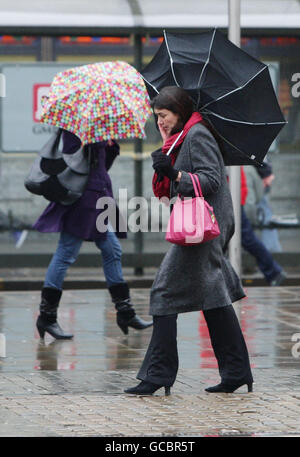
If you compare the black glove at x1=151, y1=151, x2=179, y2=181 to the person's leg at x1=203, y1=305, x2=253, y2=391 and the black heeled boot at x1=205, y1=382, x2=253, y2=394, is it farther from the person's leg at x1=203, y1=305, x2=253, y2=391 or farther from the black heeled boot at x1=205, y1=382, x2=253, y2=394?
the black heeled boot at x1=205, y1=382, x2=253, y2=394

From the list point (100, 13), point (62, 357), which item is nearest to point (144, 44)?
point (100, 13)

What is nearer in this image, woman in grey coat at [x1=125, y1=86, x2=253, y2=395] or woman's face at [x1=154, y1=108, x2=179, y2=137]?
woman in grey coat at [x1=125, y1=86, x2=253, y2=395]

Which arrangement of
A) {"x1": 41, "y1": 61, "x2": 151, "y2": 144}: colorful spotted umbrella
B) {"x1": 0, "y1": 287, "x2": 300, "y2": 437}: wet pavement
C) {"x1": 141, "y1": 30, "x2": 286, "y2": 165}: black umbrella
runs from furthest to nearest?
{"x1": 41, "y1": 61, "x2": 151, "y2": 144}: colorful spotted umbrella < {"x1": 141, "y1": 30, "x2": 286, "y2": 165}: black umbrella < {"x1": 0, "y1": 287, "x2": 300, "y2": 437}: wet pavement

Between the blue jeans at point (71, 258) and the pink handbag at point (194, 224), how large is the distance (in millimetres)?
2666

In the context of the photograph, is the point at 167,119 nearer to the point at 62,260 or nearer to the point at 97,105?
the point at 97,105

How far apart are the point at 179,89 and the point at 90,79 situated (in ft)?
7.68

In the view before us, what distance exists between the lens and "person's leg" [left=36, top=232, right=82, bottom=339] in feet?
30.0

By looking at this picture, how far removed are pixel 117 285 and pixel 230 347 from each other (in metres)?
2.61

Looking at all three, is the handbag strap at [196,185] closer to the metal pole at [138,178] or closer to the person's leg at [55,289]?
the person's leg at [55,289]

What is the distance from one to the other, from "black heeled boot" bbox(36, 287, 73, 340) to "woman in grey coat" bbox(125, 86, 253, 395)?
7.50 feet

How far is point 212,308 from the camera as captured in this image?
6820mm

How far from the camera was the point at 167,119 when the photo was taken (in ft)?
22.8

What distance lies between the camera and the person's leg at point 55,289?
30.0 feet

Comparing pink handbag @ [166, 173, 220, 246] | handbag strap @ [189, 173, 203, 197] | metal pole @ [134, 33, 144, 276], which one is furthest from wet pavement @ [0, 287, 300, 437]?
metal pole @ [134, 33, 144, 276]
